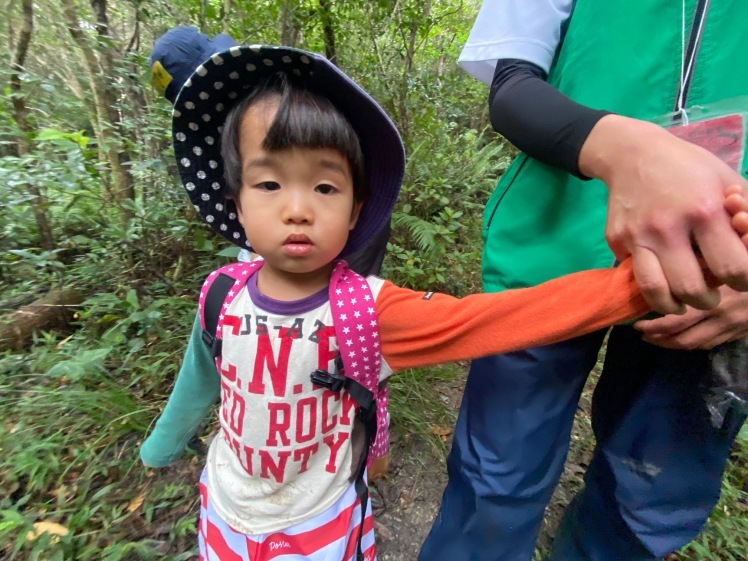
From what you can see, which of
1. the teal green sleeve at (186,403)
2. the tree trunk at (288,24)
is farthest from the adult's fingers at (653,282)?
the tree trunk at (288,24)

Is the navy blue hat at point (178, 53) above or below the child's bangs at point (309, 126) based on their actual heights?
above

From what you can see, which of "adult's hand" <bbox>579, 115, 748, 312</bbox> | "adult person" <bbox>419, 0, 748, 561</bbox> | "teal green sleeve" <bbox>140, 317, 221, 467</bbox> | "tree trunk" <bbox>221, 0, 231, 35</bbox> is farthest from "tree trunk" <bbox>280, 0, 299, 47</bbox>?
"adult's hand" <bbox>579, 115, 748, 312</bbox>

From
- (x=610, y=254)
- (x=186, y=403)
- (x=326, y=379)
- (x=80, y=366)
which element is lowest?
(x=80, y=366)

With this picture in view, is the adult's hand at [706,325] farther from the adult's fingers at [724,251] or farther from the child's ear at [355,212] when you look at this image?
the child's ear at [355,212]

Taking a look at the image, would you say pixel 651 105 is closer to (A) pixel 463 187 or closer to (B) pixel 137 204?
(B) pixel 137 204

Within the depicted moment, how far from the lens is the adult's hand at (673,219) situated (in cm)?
55

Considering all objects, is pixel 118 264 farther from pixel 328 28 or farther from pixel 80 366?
pixel 328 28

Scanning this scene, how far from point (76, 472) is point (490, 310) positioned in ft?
6.25

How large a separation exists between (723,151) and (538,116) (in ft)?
1.16

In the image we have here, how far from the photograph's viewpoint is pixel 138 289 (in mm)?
2498

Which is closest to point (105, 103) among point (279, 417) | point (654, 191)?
point (279, 417)

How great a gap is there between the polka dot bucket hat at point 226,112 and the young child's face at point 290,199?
103mm

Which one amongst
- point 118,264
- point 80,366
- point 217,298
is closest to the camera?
point 217,298

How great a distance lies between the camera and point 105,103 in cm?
263
